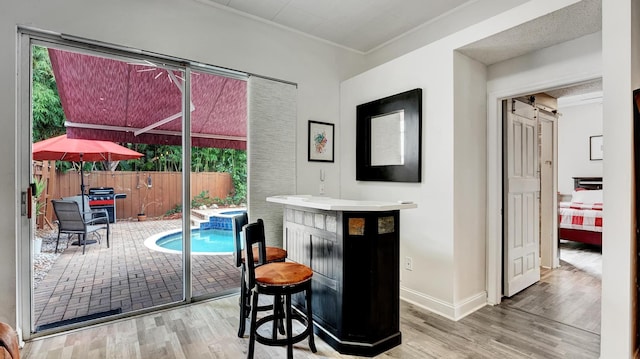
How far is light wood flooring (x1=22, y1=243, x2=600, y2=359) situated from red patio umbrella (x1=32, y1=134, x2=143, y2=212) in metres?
1.18

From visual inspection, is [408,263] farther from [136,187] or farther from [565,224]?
[565,224]

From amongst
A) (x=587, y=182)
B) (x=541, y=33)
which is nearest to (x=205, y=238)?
(x=541, y=33)

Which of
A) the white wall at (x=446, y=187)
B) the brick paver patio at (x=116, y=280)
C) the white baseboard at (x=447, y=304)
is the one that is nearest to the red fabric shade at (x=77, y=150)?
the brick paver patio at (x=116, y=280)

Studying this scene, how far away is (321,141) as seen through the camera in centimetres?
396

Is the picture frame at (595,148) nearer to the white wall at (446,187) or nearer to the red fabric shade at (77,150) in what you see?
the white wall at (446,187)

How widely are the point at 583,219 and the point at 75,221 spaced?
7064 mm

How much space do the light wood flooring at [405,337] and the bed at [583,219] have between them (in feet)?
8.93

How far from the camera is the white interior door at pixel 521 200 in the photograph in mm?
3227

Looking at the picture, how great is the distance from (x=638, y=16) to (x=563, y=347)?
231 centimetres

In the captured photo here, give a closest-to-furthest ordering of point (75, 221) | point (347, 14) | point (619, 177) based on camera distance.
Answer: point (619, 177)
point (75, 221)
point (347, 14)

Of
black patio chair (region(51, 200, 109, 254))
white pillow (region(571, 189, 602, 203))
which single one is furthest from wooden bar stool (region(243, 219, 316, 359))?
white pillow (region(571, 189, 602, 203))

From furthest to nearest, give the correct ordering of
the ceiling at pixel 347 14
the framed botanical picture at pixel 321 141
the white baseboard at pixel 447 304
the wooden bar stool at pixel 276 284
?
the framed botanical picture at pixel 321 141 < the ceiling at pixel 347 14 < the white baseboard at pixel 447 304 < the wooden bar stool at pixel 276 284

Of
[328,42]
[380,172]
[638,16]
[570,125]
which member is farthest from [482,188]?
[570,125]

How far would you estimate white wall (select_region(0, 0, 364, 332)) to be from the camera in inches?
90.3
